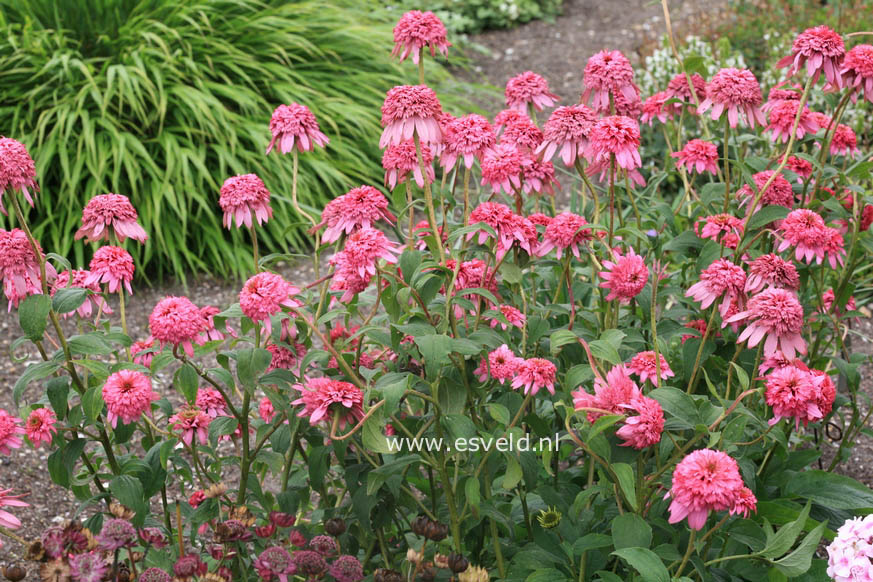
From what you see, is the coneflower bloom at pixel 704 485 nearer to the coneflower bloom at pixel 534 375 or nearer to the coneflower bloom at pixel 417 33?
the coneflower bloom at pixel 534 375

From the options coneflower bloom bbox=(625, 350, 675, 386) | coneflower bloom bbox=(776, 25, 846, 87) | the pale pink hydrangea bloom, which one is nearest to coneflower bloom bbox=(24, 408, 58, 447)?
coneflower bloom bbox=(625, 350, 675, 386)

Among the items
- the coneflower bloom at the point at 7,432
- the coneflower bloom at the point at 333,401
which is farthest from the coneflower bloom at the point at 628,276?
the coneflower bloom at the point at 7,432

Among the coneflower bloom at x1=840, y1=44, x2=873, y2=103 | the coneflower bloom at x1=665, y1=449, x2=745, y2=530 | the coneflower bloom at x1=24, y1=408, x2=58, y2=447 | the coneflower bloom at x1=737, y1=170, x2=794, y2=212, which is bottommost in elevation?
the coneflower bloom at x1=24, y1=408, x2=58, y2=447

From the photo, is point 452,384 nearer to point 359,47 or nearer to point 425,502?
point 425,502

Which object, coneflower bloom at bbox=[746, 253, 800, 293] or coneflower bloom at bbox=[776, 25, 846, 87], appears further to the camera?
coneflower bloom at bbox=[776, 25, 846, 87]

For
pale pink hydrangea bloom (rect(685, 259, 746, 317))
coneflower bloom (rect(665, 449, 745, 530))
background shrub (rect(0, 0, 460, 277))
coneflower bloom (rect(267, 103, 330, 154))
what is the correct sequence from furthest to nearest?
background shrub (rect(0, 0, 460, 277))
coneflower bloom (rect(267, 103, 330, 154))
pale pink hydrangea bloom (rect(685, 259, 746, 317))
coneflower bloom (rect(665, 449, 745, 530))

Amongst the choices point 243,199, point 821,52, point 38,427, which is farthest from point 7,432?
point 821,52

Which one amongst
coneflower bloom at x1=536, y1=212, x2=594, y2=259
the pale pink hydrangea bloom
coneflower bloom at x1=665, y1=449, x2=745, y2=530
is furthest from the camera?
coneflower bloom at x1=536, y1=212, x2=594, y2=259

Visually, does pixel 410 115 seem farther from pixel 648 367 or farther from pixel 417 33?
pixel 648 367

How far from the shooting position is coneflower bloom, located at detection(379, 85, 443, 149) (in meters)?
1.47

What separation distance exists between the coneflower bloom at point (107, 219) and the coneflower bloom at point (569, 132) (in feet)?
2.36

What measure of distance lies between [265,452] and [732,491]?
89 cm

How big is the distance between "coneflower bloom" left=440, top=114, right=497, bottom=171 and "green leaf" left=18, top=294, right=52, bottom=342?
693 mm

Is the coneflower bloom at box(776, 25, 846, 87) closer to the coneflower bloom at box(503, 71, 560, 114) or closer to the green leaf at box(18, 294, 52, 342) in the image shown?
the coneflower bloom at box(503, 71, 560, 114)
